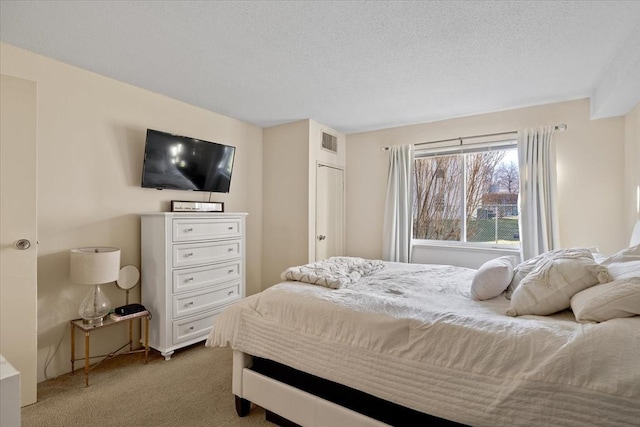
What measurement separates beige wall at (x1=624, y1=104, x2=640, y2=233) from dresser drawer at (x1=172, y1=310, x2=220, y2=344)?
414cm

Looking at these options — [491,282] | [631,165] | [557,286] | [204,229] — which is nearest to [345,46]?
[491,282]

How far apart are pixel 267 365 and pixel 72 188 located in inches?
88.4

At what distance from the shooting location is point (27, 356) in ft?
6.85

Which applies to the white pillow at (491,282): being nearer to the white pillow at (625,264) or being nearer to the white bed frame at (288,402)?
the white pillow at (625,264)

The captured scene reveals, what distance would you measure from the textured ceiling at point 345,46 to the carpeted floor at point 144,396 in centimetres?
255

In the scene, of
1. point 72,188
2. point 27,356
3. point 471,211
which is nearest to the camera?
point 27,356

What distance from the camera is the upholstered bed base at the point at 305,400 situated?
4.85 feet

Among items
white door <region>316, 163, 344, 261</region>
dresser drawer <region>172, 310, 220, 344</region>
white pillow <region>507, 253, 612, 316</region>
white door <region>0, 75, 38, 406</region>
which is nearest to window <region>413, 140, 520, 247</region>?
white door <region>316, 163, 344, 261</region>

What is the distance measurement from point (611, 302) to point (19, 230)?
342 centimetres

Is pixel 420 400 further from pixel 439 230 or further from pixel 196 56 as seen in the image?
pixel 439 230

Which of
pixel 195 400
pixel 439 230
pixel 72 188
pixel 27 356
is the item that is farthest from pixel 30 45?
pixel 439 230

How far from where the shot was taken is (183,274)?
2.89m

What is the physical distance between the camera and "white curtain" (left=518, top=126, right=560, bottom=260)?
3.22 m

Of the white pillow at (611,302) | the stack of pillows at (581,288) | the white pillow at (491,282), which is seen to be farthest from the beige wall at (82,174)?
the white pillow at (611,302)
